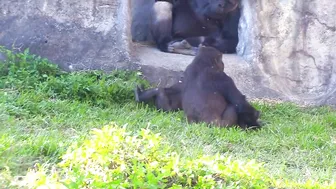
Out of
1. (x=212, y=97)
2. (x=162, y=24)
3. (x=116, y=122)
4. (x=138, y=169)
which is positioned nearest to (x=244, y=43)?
(x=162, y=24)

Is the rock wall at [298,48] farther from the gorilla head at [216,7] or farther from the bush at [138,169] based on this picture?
the bush at [138,169]

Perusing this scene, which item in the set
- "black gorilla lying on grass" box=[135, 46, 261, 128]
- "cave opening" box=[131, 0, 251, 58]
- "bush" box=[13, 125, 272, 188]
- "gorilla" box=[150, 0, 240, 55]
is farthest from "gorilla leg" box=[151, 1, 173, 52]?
"bush" box=[13, 125, 272, 188]

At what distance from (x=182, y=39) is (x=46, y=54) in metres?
2.24

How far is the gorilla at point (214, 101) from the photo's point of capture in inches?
248

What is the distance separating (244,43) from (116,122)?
2.92 metres

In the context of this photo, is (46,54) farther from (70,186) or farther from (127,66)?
(70,186)

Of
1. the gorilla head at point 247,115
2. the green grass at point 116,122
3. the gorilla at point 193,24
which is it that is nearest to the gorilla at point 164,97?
the green grass at point 116,122

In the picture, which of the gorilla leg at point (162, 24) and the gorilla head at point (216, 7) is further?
the gorilla leg at point (162, 24)

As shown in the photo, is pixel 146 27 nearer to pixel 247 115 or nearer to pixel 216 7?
pixel 216 7

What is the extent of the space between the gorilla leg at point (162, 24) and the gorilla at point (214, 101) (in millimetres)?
2075

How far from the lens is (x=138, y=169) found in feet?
13.1

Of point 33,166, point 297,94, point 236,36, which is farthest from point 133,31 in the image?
point 33,166

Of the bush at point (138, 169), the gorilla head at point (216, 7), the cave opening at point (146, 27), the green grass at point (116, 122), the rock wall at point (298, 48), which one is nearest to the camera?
the bush at point (138, 169)

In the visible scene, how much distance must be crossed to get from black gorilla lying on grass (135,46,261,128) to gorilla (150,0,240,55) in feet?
5.95
